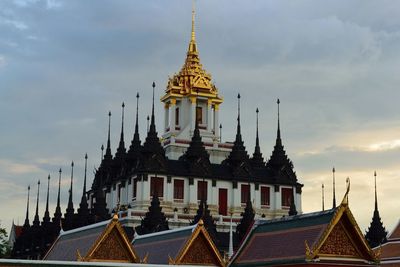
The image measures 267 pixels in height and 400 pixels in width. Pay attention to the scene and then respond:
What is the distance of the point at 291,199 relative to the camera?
292 ft

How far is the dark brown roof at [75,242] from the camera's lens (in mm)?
38281

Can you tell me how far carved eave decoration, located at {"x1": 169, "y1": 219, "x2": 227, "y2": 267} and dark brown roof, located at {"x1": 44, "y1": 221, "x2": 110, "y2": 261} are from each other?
12.1ft

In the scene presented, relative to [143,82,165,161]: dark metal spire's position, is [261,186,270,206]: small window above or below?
below

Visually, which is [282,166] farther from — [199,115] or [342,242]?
[342,242]

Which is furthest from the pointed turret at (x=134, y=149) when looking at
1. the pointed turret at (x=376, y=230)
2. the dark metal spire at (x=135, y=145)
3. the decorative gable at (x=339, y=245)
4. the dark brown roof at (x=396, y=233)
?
the decorative gable at (x=339, y=245)

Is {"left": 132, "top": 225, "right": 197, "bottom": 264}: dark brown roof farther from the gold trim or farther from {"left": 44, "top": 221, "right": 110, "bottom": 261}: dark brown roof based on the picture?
{"left": 44, "top": 221, "right": 110, "bottom": 261}: dark brown roof

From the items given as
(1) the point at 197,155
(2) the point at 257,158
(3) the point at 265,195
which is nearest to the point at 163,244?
(1) the point at 197,155

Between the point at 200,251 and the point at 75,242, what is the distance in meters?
6.73

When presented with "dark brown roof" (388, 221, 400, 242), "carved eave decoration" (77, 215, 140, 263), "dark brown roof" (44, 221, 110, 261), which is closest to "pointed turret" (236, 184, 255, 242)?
"dark brown roof" (388, 221, 400, 242)

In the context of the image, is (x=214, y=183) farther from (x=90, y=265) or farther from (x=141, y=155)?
(x=90, y=265)

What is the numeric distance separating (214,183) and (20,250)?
A: 22.5m

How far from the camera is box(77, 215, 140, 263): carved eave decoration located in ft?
122

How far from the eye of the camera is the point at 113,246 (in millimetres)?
37500

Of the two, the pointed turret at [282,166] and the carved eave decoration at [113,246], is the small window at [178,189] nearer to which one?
the pointed turret at [282,166]
